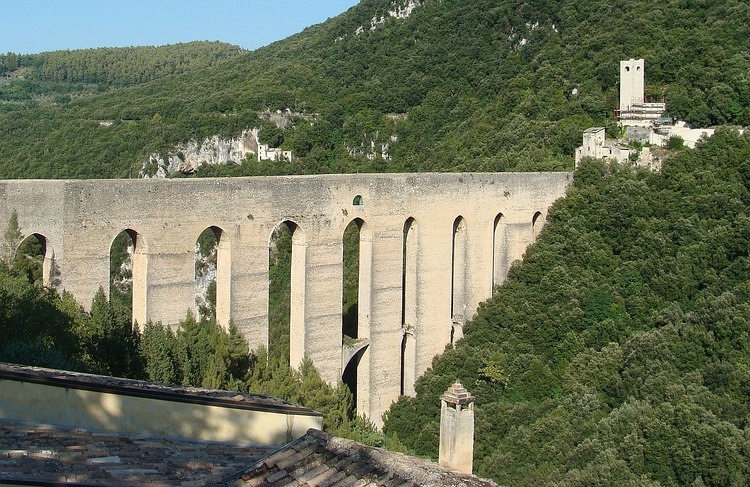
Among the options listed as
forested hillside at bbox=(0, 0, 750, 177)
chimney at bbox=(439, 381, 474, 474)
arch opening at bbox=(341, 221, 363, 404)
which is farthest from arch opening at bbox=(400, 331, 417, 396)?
chimney at bbox=(439, 381, 474, 474)

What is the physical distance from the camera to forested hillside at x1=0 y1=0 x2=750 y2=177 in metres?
32.3

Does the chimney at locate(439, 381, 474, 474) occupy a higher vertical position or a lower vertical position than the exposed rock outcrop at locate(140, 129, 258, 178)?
lower

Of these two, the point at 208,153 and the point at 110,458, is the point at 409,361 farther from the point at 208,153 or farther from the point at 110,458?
the point at 208,153

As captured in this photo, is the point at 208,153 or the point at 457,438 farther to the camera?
the point at 208,153

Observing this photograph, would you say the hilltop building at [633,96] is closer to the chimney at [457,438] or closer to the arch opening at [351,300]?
the arch opening at [351,300]

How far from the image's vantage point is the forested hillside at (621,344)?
16.7m

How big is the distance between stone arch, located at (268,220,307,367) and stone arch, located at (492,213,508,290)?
17.3 feet

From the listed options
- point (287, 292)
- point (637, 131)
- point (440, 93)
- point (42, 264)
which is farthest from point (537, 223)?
point (440, 93)

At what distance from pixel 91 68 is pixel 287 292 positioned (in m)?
94.0

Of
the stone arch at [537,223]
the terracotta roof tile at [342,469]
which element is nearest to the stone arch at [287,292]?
the stone arch at [537,223]

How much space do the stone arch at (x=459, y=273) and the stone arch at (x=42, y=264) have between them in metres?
9.89

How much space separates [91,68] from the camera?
11788 cm

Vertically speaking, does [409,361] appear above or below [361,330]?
below

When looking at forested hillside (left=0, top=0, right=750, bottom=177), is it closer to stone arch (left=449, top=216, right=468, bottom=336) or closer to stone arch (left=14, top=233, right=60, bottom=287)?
stone arch (left=449, top=216, right=468, bottom=336)
